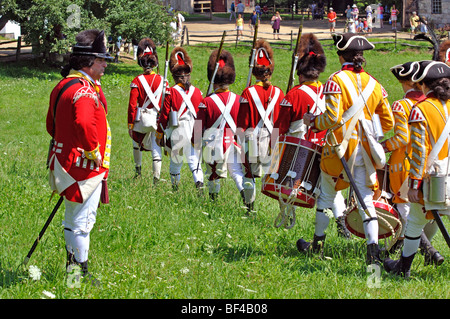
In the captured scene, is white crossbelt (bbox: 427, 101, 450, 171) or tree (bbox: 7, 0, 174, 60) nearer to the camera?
white crossbelt (bbox: 427, 101, 450, 171)

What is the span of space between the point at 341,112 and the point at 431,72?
0.89 m

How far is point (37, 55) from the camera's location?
28188mm

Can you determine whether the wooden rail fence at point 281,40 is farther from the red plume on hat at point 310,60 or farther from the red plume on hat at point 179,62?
the red plume on hat at point 310,60

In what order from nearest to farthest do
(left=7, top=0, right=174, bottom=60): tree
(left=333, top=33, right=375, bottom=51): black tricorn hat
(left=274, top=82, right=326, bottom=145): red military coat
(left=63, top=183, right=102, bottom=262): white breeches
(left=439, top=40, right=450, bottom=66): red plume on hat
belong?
(left=63, top=183, right=102, bottom=262): white breeches < (left=333, top=33, right=375, bottom=51): black tricorn hat < (left=274, top=82, right=326, bottom=145): red military coat < (left=439, top=40, right=450, bottom=66): red plume on hat < (left=7, top=0, right=174, bottom=60): tree

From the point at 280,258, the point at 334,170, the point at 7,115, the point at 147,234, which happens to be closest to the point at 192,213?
the point at 147,234

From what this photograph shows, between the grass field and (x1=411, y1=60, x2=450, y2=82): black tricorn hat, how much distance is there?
6.05ft

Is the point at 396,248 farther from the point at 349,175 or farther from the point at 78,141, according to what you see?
the point at 78,141

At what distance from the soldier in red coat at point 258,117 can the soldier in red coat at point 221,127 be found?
0.21 m

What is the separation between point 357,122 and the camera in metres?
6.20

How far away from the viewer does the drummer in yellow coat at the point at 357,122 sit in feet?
20.1

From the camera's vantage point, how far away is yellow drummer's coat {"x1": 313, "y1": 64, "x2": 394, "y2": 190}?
6.11 metres

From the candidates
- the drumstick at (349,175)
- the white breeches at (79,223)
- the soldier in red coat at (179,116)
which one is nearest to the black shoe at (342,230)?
the drumstick at (349,175)

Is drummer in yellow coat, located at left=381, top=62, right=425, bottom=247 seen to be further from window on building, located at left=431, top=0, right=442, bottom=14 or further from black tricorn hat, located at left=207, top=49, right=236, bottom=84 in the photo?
window on building, located at left=431, top=0, right=442, bottom=14

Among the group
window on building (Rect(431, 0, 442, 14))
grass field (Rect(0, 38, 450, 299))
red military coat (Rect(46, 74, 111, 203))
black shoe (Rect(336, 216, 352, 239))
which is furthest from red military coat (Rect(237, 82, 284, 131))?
window on building (Rect(431, 0, 442, 14))
